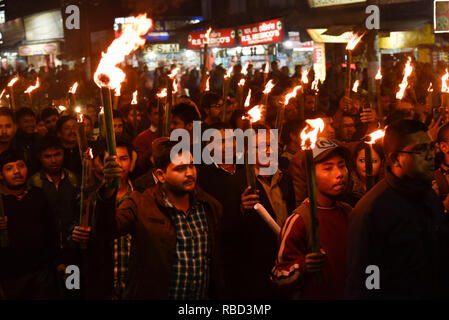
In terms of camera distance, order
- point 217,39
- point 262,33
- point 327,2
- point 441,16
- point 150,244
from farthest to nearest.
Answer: point 217,39 < point 262,33 < point 327,2 < point 441,16 < point 150,244

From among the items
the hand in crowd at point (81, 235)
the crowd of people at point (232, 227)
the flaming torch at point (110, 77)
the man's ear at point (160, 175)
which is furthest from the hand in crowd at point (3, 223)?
the flaming torch at point (110, 77)

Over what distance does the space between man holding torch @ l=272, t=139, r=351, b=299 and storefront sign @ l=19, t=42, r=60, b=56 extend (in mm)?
32832

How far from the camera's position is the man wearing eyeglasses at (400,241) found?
3178mm

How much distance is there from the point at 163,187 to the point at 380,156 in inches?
82.9

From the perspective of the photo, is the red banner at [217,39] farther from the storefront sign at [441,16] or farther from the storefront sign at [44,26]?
the storefront sign at [441,16]

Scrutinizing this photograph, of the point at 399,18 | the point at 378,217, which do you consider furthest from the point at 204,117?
the point at 399,18

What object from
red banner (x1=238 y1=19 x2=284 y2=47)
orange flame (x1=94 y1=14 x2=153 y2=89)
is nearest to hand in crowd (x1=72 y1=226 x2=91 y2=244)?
orange flame (x1=94 y1=14 x2=153 y2=89)

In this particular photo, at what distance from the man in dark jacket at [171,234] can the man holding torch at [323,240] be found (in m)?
0.55

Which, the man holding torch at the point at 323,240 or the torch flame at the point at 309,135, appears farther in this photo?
the man holding torch at the point at 323,240

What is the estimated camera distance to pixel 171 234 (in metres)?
3.77

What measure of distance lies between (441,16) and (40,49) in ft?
89.7

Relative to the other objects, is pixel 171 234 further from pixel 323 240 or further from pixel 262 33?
pixel 262 33

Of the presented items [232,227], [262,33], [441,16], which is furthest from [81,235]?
[262,33]

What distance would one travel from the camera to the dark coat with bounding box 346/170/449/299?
318 cm
